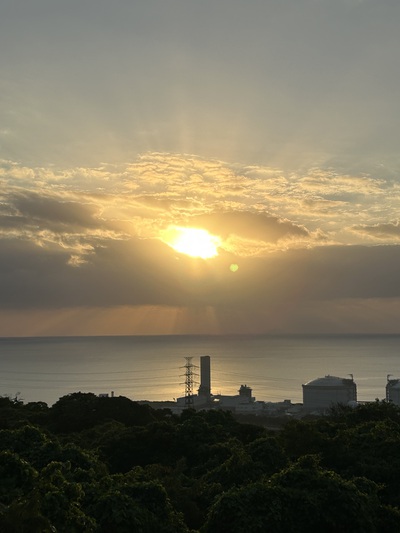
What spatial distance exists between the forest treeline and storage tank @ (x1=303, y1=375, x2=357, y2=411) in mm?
87547

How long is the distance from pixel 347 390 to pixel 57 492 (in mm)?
114531

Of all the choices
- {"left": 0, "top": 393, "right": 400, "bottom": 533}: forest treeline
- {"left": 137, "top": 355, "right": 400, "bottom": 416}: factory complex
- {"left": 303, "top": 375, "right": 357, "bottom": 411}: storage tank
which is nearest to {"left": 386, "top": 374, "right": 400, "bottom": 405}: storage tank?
{"left": 137, "top": 355, "right": 400, "bottom": 416}: factory complex

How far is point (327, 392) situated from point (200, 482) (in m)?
105

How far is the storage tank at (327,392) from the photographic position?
122938 millimetres

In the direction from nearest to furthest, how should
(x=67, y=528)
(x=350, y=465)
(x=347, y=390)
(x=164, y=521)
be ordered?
1. (x=67, y=528)
2. (x=164, y=521)
3. (x=350, y=465)
4. (x=347, y=390)

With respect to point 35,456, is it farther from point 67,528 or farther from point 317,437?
point 317,437

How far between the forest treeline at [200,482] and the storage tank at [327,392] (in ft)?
287

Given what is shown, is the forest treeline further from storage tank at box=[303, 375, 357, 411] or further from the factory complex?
storage tank at box=[303, 375, 357, 411]

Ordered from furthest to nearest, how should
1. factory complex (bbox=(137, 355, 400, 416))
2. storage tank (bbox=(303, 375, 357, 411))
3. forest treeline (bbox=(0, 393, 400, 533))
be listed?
storage tank (bbox=(303, 375, 357, 411))
factory complex (bbox=(137, 355, 400, 416))
forest treeline (bbox=(0, 393, 400, 533))

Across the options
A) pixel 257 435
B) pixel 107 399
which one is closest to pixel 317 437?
pixel 257 435

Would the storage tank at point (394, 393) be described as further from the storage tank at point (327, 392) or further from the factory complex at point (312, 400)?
the storage tank at point (327, 392)

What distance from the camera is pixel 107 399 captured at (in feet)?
177

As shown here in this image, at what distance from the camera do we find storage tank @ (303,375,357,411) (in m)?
123

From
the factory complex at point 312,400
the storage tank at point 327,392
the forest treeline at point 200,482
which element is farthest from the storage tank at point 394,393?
the forest treeline at point 200,482
